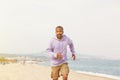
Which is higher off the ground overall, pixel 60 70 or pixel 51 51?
pixel 51 51

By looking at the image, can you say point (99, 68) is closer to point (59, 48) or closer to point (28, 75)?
point (28, 75)

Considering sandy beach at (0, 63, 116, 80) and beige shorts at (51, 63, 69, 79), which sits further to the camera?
sandy beach at (0, 63, 116, 80)

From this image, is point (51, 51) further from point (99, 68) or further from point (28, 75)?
point (99, 68)

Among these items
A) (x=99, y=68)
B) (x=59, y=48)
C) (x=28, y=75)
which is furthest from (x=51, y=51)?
(x=99, y=68)

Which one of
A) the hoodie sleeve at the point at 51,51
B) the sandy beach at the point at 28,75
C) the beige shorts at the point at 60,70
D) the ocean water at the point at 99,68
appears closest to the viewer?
the hoodie sleeve at the point at 51,51

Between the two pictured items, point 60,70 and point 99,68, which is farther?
point 99,68

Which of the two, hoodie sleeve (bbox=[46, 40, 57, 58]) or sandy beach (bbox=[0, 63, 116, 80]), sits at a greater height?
hoodie sleeve (bbox=[46, 40, 57, 58])

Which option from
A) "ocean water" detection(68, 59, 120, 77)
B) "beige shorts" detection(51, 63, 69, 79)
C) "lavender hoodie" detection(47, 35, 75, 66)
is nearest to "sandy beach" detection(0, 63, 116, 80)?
"beige shorts" detection(51, 63, 69, 79)

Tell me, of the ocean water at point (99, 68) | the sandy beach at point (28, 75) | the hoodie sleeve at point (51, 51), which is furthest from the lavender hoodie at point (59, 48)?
the ocean water at point (99, 68)

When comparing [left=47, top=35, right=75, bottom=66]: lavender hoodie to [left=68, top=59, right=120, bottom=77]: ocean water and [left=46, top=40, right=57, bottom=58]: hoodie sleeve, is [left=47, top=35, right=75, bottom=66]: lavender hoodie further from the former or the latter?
[left=68, top=59, right=120, bottom=77]: ocean water

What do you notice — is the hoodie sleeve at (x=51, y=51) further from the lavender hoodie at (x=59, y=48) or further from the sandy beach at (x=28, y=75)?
the sandy beach at (x=28, y=75)

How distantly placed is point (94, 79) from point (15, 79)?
11.2ft

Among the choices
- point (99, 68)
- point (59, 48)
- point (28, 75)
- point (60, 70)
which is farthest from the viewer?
point (99, 68)

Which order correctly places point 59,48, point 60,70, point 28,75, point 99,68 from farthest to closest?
point 99,68 < point 28,75 < point 60,70 < point 59,48
